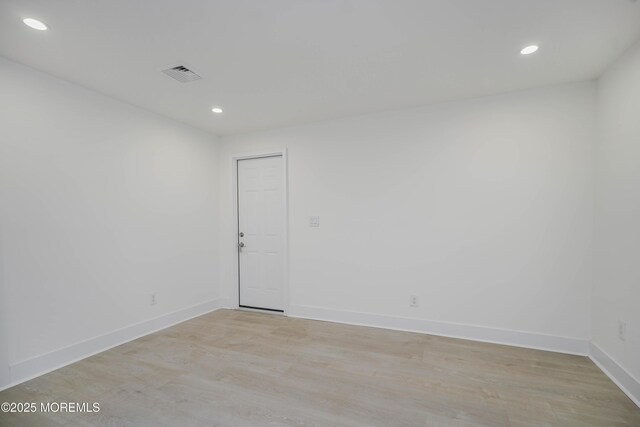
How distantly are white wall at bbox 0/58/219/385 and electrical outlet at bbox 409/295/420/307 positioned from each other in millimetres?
2764

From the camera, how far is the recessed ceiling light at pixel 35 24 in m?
1.79

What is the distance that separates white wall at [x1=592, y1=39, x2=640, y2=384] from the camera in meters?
2.06

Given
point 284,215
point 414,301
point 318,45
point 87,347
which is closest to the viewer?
point 318,45

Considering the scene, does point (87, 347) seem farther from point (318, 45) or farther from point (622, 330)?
point (622, 330)

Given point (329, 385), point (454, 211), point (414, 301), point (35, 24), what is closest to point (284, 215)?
point (414, 301)

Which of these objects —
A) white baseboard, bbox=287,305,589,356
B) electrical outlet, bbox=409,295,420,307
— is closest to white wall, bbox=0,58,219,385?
white baseboard, bbox=287,305,589,356

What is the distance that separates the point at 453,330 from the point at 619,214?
5.73ft

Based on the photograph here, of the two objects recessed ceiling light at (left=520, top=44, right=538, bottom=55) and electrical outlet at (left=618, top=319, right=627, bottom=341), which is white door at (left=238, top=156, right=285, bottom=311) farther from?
electrical outlet at (left=618, top=319, right=627, bottom=341)

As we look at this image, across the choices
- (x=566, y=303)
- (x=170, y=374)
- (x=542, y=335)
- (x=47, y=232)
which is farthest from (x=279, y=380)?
(x=566, y=303)

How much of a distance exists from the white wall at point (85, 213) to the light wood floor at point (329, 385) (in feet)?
1.53

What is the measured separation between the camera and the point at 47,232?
2.43 meters

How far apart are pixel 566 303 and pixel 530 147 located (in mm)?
1516

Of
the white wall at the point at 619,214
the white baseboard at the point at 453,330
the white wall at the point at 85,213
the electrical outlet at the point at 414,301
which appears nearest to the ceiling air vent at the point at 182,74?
the white wall at the point at 85,213

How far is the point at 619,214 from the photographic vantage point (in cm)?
225
